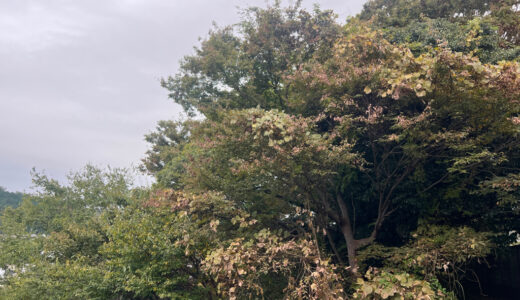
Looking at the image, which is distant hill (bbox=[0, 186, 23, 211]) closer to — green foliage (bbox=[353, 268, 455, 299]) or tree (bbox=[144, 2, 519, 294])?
tree (bbox=[144, 2, 519, 294])

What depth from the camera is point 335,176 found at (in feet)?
26.7

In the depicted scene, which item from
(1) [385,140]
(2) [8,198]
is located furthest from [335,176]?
(2) [8,198]

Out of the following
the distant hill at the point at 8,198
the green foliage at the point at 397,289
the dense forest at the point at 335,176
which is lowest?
the green foliage at the point at 397,289

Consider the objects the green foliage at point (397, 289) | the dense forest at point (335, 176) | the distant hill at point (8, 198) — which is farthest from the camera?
the distant hill at point (8, 198)

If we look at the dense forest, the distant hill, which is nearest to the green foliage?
the dense forest

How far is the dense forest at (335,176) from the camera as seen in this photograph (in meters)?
5.48

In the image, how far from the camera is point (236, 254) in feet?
17.2

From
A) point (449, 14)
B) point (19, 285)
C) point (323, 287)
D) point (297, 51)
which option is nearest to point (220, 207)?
point (323, 287)

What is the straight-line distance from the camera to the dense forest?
216 inches

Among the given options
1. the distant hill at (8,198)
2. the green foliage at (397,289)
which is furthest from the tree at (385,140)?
the distant hill at (8,198)

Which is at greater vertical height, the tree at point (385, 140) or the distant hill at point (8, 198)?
the distant hill at point (8, 198)

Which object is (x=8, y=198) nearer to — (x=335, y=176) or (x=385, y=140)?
(x=335, y=176)

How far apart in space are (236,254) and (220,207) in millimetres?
1286

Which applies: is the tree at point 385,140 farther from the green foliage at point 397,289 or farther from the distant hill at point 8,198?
the distant hill at point 8,198
